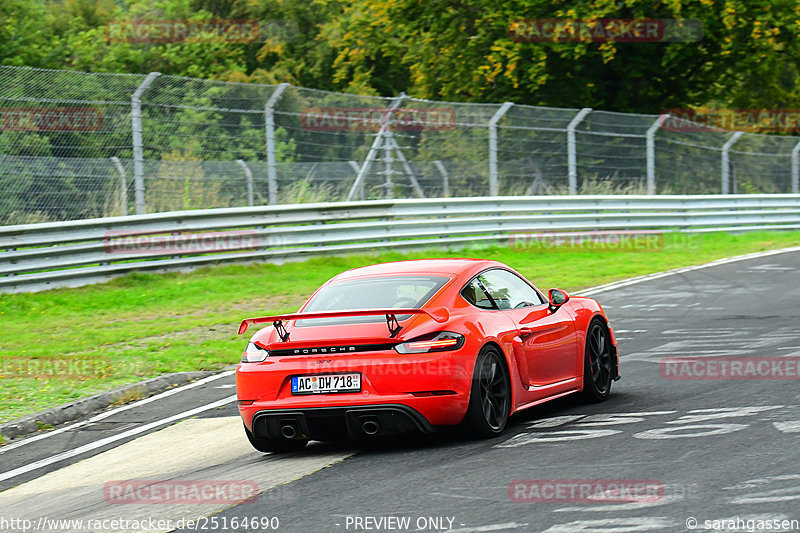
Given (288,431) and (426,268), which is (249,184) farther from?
(288,431)

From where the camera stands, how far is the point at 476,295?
313 inches

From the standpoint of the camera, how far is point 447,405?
23.2 ft

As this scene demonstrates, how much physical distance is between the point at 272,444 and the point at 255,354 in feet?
2.04

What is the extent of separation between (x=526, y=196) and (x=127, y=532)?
59.9 feet

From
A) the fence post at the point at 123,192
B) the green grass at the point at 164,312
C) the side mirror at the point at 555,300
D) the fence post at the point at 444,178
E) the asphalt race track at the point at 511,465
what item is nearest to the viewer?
the asphalt race track at the point at 511,465

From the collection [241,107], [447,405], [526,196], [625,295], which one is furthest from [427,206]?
[447,405]

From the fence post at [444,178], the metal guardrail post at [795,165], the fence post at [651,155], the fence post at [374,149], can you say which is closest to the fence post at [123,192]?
the fence post at [374,149]

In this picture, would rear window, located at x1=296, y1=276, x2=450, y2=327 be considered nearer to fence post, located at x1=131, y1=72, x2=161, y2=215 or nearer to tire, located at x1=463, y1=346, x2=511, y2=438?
tire, located at x1=463, y1=346, x2=511, y2=438

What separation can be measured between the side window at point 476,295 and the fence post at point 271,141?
11.9 metres

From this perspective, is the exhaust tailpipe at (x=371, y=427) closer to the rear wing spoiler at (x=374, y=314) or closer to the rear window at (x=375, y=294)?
the rear wing spoiler at (x=374, y=314)

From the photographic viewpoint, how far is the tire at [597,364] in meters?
8.81

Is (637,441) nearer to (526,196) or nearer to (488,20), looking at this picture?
(526,196)

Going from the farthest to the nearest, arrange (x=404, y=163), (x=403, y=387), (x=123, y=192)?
1. (x=404, y=163)
2. (x=123, y=192)
3. (x=403, y=387)

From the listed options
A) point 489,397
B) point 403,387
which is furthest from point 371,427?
point 489,397
